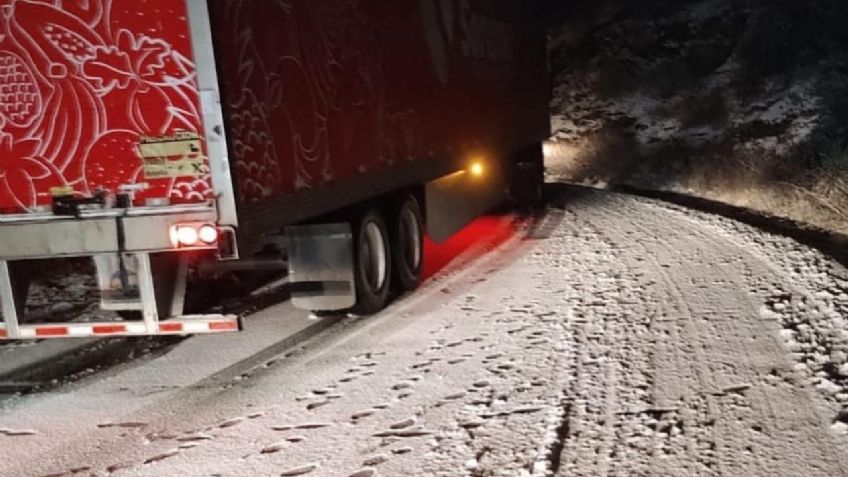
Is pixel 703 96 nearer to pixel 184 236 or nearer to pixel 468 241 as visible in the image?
pixel 468 241

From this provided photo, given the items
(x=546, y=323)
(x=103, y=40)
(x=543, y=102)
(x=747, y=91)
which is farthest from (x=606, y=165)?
(x=103, y=40)

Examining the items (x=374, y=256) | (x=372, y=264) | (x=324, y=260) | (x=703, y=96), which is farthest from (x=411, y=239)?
(x=703, y=96)

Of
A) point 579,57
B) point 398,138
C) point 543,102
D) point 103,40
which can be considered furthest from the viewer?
point 579,57

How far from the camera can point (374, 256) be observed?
29.2 feet

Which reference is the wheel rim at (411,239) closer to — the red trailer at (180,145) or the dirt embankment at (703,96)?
the red trailer at (180,145)

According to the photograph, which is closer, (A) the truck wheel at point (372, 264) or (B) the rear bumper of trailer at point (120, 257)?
(B) the rear bumper of trailer at point (120, 257)

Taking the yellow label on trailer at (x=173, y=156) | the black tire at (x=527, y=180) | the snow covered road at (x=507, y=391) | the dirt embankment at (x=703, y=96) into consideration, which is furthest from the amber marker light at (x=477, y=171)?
the yellow label on trailer at (x=173, y=156)

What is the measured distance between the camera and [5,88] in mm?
6129

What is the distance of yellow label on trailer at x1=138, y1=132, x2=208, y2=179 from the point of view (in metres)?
5.81

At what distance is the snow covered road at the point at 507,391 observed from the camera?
15.1 ft

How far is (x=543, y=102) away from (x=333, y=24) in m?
11.2

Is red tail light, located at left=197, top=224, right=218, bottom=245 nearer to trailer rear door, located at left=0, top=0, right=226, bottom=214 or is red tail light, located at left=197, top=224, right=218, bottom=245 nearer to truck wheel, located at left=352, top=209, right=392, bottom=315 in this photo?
trailer rear door, located at left=0, top=0, right=226, bottom=214

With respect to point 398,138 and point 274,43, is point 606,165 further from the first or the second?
point 274,43

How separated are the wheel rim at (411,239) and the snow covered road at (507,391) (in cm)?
75
